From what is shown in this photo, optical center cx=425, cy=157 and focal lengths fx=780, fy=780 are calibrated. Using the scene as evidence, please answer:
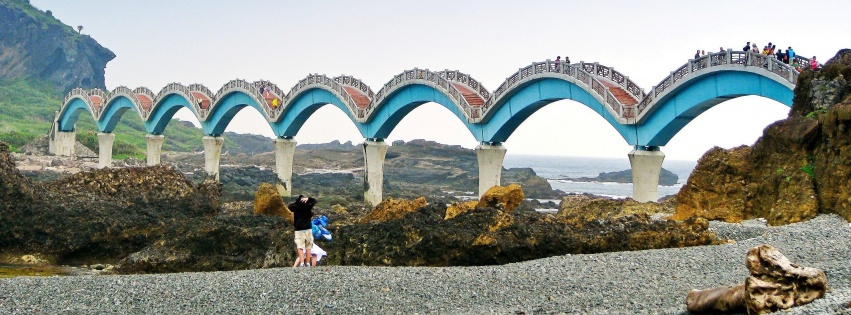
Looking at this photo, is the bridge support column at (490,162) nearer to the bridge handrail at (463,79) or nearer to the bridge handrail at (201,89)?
the bridge handrail at (463,79)

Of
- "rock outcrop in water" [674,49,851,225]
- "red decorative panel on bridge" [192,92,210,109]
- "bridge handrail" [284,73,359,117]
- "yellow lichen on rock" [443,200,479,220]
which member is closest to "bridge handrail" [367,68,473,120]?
"bridge handrail" [284,73,359,117]

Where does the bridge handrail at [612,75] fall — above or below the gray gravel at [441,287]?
above

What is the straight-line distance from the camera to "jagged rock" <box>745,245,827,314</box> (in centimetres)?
723

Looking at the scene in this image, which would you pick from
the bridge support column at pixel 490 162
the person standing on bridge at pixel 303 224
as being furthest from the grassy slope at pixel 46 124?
the person standing on bridge at pixel 303 224

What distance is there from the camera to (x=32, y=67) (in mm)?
127125

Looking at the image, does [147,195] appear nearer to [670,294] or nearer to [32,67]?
[670,294]

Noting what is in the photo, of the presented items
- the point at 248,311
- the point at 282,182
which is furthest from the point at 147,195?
the point at 282,182

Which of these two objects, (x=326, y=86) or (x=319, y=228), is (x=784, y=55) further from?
(x=326, y=86)

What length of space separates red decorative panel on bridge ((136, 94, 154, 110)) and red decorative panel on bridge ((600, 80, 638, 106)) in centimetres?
4117

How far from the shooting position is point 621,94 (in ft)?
92.9

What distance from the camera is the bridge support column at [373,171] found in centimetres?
3916

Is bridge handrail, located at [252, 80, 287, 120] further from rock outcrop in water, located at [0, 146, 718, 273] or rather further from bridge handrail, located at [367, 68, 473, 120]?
rock outcrop in water, located at [0, 146, 718, 273]

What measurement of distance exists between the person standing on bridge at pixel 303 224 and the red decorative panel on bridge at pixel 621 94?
16653mm

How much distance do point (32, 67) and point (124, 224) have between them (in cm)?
12208
